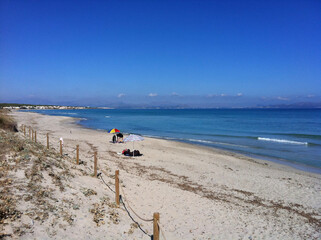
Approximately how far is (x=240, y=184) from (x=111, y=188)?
6.77 metres

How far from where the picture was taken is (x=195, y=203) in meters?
8.88

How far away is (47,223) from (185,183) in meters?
7.46

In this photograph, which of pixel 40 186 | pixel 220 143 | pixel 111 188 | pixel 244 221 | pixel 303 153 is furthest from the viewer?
pixel 220 143

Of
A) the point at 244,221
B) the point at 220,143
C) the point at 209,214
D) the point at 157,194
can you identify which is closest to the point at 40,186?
the point at 157,194

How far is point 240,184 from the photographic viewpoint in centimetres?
1185

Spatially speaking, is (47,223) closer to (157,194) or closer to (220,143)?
(157,194)

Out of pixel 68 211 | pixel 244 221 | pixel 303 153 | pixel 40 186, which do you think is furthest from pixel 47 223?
pixel 303 153

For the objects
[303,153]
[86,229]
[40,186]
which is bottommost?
[303,153]

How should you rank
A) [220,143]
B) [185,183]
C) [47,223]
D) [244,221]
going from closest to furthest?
1. [47,223]
2. [244,221]
3. [185,183]
4. [220,143]

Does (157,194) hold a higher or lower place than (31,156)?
lower

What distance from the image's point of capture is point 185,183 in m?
11.6

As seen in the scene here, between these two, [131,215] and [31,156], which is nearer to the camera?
[131,215]

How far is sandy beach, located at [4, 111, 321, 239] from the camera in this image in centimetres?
609

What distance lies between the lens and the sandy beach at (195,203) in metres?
6.09
